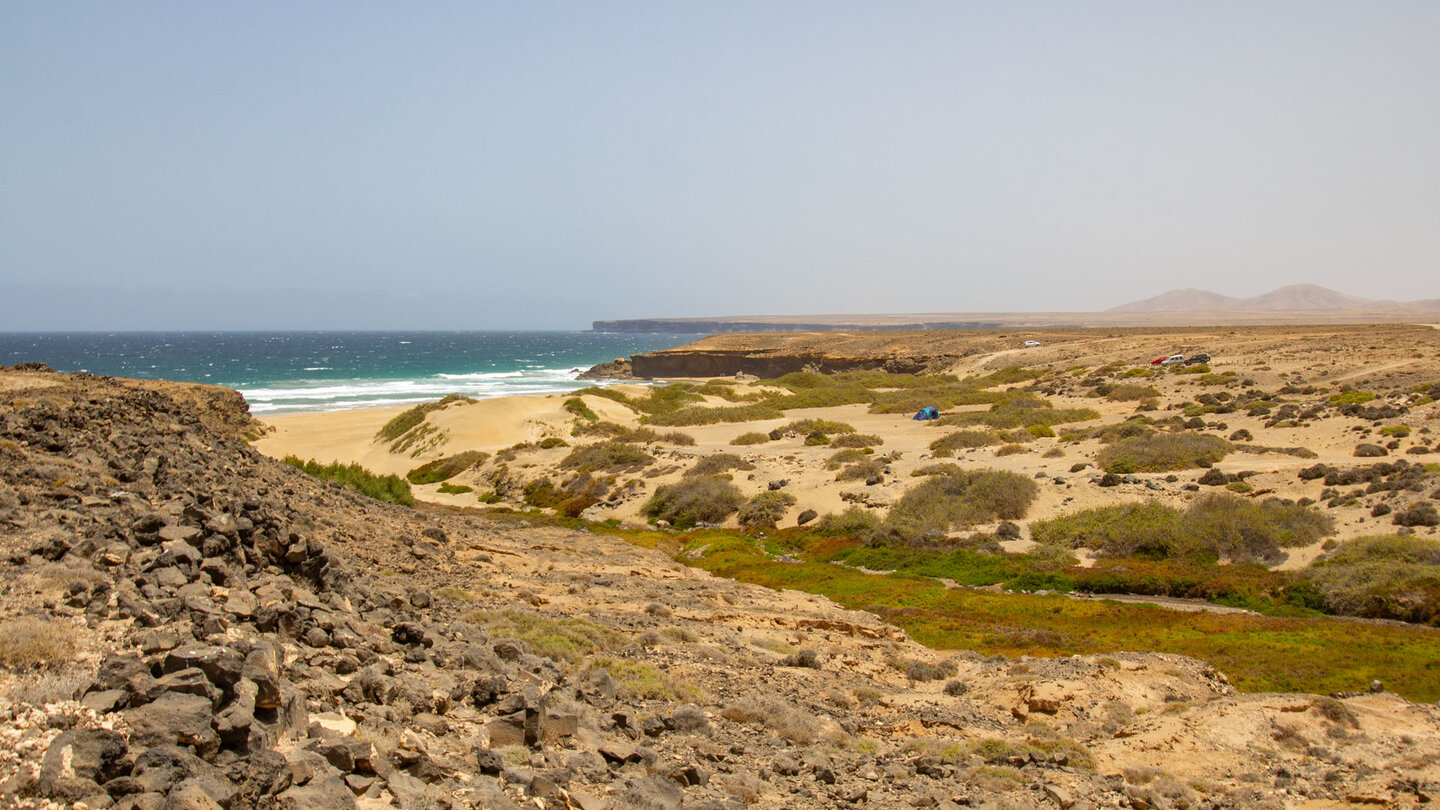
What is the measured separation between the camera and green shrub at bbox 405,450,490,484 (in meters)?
36.0

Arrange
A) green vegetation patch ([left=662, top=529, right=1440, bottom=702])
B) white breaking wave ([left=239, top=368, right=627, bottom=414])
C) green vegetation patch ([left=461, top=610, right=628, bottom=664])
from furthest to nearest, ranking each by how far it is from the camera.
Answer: white breaking wave ([left=239, top=368, right=627, bottom=414]) → green vegetation patch ([left=662, top=529, right=1440, bottom=702]) → green vegetation patch ([left=461, top=610, right=628, bottom=664])

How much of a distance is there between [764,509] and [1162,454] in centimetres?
1384

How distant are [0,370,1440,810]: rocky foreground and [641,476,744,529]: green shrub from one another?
1226 cm

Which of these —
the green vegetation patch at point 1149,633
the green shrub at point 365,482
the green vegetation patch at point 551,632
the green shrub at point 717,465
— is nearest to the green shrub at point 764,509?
the green shrub at point 717,465

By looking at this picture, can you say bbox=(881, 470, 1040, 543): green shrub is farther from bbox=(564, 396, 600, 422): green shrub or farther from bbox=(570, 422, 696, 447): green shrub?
bbox=(564, 396, 600, 422): green shrub

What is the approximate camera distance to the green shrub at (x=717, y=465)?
31031mm

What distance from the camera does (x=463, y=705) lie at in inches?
269

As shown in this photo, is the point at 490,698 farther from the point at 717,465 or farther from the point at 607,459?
the point at 607,459

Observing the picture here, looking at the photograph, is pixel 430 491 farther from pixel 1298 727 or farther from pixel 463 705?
pixel 1298 727

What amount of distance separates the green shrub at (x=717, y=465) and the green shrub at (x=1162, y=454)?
1329 centimetres

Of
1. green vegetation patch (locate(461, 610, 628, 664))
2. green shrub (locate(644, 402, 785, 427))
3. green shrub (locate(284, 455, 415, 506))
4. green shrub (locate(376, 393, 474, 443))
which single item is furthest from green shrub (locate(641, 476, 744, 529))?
green shrub (locate(376, 393, 474, 443))

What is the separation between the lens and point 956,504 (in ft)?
77.9

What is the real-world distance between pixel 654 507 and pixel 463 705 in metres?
21.8

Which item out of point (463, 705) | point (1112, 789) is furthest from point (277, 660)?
point (1112, 789)
